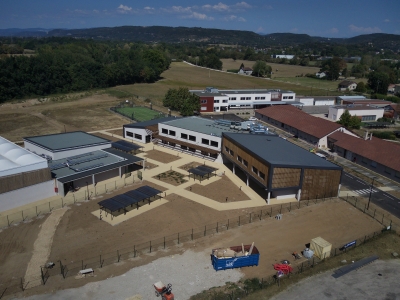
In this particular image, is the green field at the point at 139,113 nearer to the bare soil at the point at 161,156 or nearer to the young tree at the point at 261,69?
the bare soil at the point at 161,156

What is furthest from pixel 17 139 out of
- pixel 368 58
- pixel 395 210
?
pixel 368 58

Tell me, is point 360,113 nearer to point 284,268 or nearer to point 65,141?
point 284,268

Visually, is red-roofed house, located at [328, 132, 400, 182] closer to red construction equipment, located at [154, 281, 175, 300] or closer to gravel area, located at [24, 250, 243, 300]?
gravel area, located at [24, 250, 243, 300]

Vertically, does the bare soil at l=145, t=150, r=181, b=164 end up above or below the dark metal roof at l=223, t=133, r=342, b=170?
below

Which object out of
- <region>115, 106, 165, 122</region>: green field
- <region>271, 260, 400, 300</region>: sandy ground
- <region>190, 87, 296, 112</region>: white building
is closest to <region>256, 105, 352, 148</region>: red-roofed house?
<region>190, 87, 296, 112</region>: white building

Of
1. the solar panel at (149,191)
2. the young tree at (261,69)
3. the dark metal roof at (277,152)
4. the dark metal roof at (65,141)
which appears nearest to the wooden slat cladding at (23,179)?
the dark metal roof at (65,141)

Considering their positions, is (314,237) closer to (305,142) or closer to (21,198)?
(21,198)
